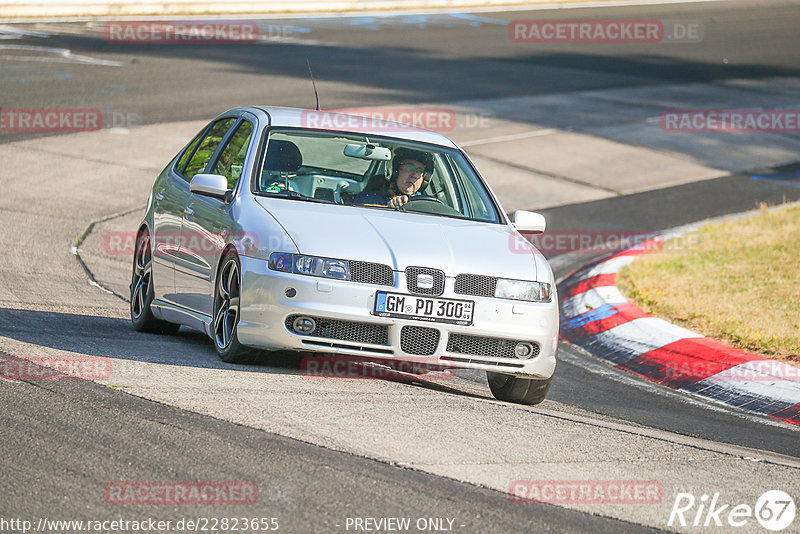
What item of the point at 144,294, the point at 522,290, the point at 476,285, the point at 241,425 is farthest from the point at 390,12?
the point at 241,425

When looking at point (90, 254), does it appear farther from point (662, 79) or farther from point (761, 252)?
point (662, 79)

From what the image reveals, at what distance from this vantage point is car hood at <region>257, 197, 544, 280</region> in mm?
6867

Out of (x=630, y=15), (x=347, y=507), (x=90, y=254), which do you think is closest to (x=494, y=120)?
(x=90, y=254)

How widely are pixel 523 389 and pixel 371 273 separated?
1.24 meters

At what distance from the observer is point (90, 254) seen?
12.1 metres

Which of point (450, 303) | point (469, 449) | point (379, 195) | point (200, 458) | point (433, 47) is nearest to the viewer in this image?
point (200, 458)

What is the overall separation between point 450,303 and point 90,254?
6.20 metres

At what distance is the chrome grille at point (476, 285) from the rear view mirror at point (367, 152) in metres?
1.54

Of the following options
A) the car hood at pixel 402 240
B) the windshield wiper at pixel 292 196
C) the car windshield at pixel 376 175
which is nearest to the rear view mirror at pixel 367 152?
the car windshield at pixel 376 175

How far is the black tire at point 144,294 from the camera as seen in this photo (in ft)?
28.5

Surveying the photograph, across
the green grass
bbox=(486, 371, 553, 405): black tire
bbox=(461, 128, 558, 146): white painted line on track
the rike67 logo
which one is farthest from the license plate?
bbox=(461, 128, 558, 146): white painted line on track

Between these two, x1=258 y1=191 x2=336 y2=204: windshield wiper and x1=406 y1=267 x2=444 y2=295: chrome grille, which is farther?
x1=258 y1=191 x2=336 y2=204: windshield wiper

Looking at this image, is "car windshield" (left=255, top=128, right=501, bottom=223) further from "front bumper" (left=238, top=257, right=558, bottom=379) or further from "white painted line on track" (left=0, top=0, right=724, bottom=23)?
"white painted line on track" (left=0, top=0, right=724, bottom=23)

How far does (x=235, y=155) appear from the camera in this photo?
823 cm
